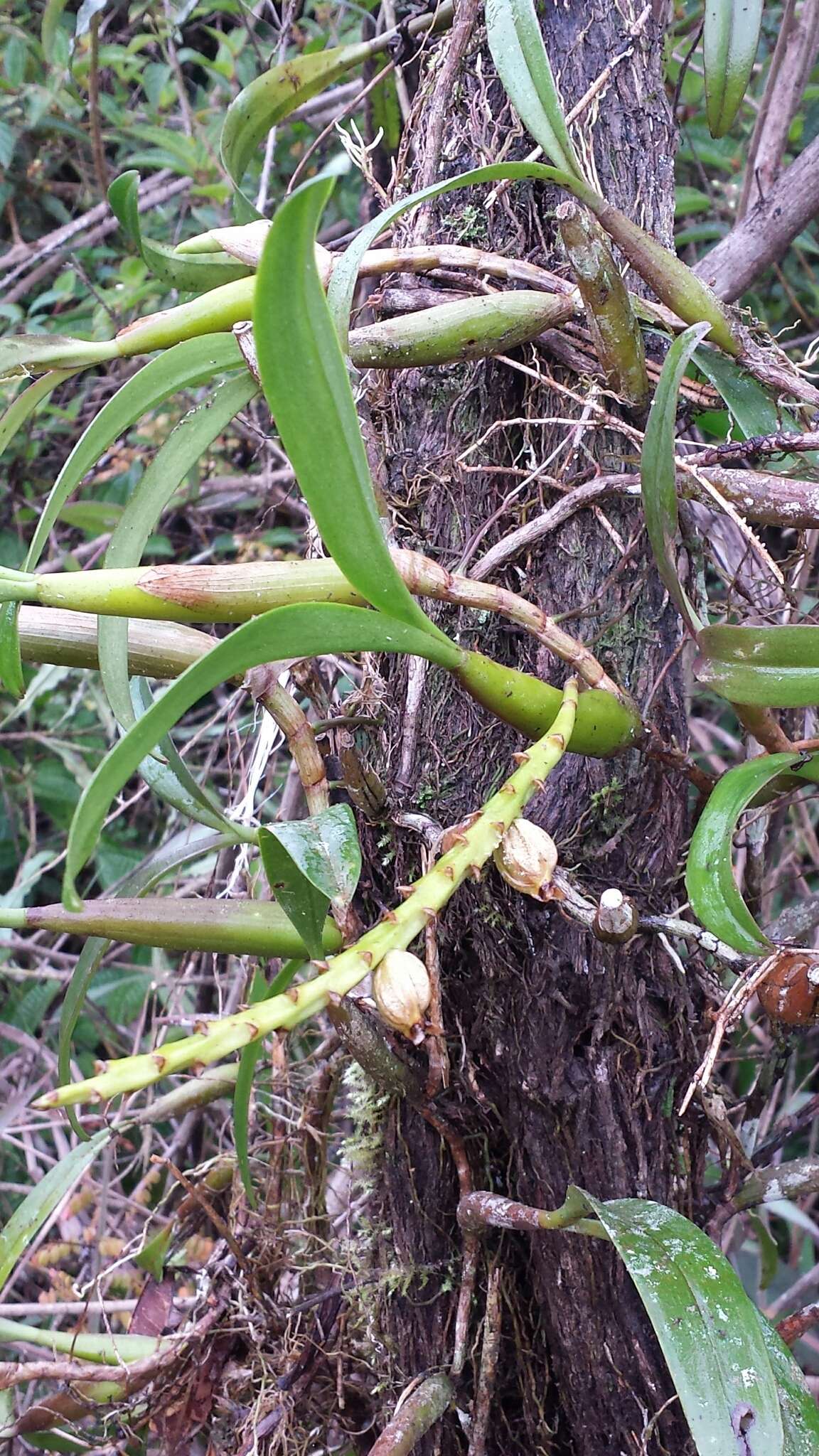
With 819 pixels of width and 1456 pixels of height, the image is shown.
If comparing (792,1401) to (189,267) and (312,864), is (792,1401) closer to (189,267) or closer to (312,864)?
(312,864)

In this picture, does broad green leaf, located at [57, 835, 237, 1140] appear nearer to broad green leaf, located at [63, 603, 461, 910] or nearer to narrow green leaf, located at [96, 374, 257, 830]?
narrow green leaf, located at [96, 374, 257, 830]

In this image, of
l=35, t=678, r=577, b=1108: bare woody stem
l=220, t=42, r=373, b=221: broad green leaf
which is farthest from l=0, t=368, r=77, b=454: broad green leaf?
l=35, t=678, r=577, b=1108: bare woody stem

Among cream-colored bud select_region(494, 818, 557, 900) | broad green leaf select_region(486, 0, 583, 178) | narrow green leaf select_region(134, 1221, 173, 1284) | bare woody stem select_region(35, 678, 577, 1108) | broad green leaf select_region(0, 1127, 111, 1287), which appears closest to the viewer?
bare woody stem select_region(35, 678, 577, 1108)

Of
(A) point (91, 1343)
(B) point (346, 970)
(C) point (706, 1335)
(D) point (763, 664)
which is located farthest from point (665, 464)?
(A) point (91, 1343)

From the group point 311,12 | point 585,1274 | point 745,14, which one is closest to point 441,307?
point 745,14

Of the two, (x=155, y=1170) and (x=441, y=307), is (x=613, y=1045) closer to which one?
(x=441, y=307)
